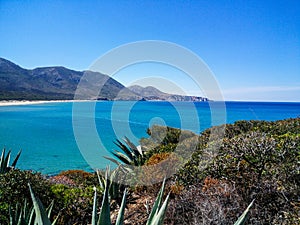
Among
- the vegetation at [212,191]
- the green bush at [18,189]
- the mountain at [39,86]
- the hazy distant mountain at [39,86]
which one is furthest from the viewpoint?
the mountain at [39,86]

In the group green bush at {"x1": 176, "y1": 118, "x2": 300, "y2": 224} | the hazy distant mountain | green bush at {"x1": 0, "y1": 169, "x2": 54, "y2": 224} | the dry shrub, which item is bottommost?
green bush at {"x1": 0, "y1": 169, "x2": 54, "y2": 224}

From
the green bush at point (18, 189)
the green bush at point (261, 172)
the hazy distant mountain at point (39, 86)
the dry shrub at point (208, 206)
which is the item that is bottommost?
the green bush at point (18, 189)

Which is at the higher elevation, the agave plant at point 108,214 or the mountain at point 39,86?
the mountain at point 39,86

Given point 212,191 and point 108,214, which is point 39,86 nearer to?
point 212,191

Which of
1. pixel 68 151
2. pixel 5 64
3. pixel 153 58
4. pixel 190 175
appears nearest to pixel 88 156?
pixel 68 151

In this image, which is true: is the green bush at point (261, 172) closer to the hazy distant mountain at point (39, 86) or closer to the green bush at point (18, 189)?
the green bush at point (18, 189)

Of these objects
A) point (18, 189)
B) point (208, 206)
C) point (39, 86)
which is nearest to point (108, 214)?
point (208, 206)

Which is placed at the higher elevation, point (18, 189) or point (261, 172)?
point (261, 172)

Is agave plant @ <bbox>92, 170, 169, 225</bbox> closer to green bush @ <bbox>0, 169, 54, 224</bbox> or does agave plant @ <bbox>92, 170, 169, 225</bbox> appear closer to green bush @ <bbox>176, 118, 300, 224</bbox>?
green bush @ <bbox>176, 118, 300, 224</bbox>

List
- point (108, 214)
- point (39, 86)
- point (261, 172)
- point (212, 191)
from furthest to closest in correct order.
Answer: point (39, 86) < point (261, 172) < point (212, 191) < point (108, 214)

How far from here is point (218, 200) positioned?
3693 mm

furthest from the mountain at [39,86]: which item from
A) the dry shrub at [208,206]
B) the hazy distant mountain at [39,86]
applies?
the dry shrub at [208,206]

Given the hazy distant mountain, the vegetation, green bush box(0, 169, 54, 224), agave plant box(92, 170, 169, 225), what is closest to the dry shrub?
the vegetation

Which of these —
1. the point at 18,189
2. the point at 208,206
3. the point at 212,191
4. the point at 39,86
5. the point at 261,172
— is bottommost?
the point at 18,189
